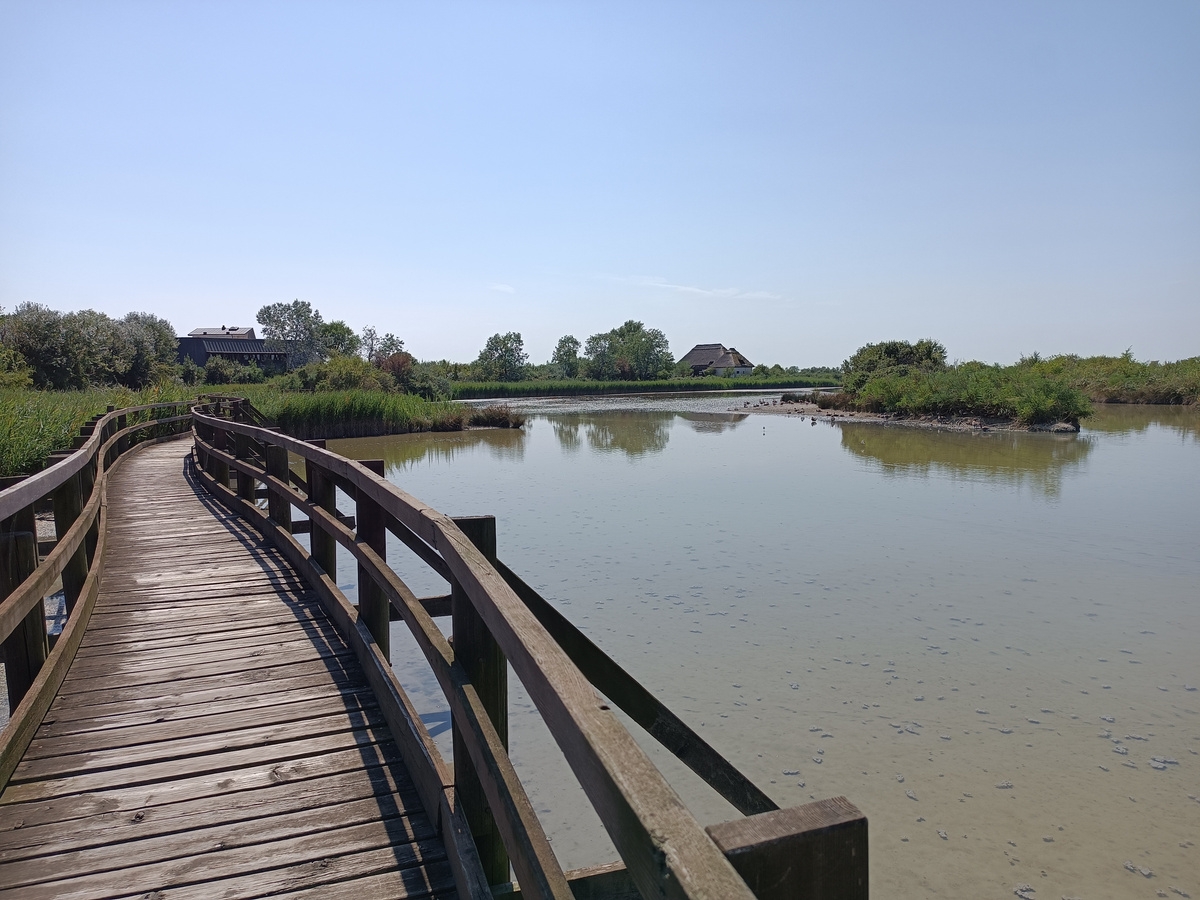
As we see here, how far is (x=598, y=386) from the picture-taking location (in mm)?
73562

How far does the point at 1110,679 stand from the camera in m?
6.57

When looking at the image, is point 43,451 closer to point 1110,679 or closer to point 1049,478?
point 1110,679

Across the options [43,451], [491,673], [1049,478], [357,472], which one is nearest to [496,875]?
[491,673]

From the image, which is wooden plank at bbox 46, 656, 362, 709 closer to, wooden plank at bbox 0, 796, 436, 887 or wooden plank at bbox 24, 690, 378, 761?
wooden plank at bbox 24, 690, 378, 761

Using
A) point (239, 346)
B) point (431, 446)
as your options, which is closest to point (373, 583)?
point (431, 446)

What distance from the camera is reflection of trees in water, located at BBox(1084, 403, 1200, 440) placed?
31047mm

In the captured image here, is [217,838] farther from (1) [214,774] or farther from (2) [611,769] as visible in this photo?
(2) [611,769]

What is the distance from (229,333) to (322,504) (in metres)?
103

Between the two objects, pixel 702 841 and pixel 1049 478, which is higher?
pixel 702 841

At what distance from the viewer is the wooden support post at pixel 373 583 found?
3678 mm

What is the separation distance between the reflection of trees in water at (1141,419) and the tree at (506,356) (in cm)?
5307

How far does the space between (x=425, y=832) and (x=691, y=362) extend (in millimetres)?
104817

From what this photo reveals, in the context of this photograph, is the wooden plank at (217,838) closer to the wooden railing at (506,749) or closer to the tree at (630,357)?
the wooden railing at (506,749)

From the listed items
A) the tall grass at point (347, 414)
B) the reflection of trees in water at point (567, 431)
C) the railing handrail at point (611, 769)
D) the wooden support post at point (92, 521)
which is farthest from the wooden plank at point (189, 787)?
the tall grass at point (347, 414)
